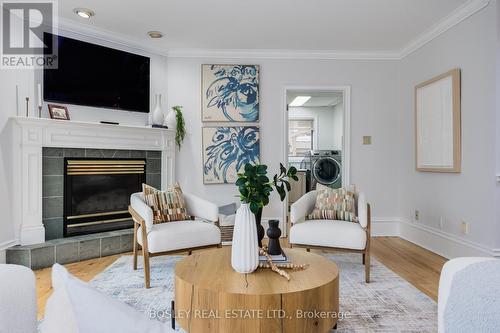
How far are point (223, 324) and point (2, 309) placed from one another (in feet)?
3.11

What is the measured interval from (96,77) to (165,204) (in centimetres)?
181

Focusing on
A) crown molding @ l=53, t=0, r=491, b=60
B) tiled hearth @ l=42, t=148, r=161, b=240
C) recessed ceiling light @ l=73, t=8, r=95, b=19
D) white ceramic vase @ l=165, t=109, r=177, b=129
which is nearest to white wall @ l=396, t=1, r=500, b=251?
crown molding @ l=53, t=0, r=491, b=60

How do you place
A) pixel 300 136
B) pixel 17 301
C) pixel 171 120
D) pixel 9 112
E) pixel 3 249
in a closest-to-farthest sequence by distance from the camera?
pixel 17 301
pixel 3 249
pixel 9 112
pixel 171 120
pixel 300 136

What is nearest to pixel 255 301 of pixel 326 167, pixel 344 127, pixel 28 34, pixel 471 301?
pixel 471 301

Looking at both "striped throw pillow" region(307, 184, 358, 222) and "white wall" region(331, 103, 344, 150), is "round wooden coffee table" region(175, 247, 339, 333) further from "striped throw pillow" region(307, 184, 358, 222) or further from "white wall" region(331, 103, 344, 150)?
"white wall" region(331, 103, 344, 150)

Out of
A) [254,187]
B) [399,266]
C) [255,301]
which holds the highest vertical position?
[254,187]

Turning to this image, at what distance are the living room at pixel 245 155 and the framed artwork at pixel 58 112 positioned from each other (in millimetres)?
71

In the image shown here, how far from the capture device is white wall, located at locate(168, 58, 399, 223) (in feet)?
14.4

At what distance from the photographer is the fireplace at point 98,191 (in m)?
3.49

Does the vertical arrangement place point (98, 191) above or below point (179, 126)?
below

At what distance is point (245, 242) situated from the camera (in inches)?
66.8

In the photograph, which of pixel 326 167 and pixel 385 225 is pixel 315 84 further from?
pixel 326 167

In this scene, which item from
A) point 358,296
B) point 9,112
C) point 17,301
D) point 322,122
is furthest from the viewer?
point 322,122

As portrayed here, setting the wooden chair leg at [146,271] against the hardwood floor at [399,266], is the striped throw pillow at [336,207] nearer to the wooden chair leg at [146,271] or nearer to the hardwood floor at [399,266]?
the hardwood floor at [399,266]
